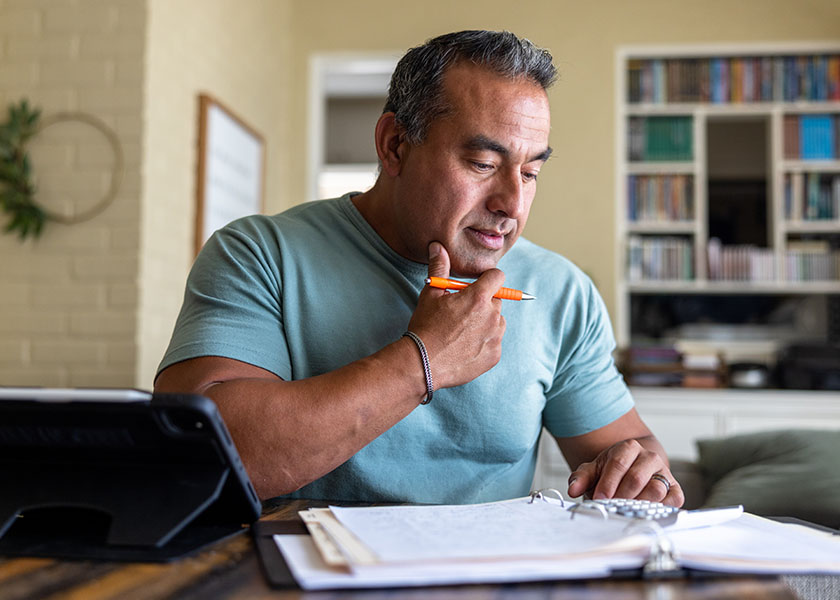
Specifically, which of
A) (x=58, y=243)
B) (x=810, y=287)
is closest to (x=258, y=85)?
(x=58, y=243)

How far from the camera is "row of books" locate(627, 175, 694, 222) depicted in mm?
4379

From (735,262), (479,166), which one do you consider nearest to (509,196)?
(479,166)

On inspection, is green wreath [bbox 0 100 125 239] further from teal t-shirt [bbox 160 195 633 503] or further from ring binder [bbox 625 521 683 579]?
ring binder [bbox 625 521 683 579]

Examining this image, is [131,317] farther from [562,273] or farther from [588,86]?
[588,86]

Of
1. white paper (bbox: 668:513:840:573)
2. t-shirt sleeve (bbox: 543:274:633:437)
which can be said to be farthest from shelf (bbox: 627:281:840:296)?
white paper (bbox: 668:513:840:573)

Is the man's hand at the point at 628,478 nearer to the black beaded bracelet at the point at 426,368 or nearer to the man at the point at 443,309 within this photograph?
the man at the point at 443,309

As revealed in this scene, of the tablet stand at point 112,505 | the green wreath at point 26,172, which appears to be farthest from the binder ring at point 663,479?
the green wreath at point 26,172

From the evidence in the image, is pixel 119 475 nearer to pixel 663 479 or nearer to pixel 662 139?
pixel 663 479

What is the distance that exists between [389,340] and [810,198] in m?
3.70

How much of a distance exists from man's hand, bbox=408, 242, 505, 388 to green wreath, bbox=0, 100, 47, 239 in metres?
2.03

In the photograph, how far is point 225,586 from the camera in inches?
22.8

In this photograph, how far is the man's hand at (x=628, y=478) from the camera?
3.25 feet

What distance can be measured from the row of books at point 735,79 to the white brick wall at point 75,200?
2.75 m

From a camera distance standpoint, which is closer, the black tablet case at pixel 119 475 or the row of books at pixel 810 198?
the black tablet case at pixel 119 475
